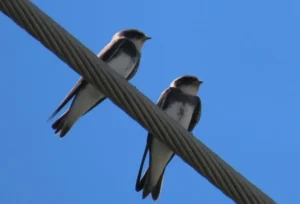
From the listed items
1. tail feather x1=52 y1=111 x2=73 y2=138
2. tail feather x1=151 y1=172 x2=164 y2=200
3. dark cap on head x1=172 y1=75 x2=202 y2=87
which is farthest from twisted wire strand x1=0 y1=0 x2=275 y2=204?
dark cap on head x1=172 y1=75 x2=202 y2=87

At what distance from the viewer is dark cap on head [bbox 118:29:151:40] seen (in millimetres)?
5465

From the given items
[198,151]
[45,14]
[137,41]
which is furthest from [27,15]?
[137,41]

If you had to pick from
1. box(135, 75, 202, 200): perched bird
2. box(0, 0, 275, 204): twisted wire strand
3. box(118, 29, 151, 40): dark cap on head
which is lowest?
box(0, 0, 275, 204): twisted wire strand

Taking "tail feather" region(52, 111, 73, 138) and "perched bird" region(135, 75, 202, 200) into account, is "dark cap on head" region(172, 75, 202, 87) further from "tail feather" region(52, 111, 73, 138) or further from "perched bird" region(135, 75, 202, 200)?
"tail feather" region(52, 111, 73, 138)

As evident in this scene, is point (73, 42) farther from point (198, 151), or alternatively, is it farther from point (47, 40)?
point (198, 151)

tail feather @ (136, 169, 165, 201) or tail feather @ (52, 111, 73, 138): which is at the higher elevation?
tail feather @ (52, 111, 73, 138)

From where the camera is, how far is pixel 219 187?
2779 millimetres

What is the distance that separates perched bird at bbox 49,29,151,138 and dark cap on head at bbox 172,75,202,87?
0.90ft

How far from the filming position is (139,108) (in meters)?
2.77

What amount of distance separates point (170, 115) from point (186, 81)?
13.6 inches

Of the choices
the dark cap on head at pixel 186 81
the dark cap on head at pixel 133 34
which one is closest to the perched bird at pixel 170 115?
the dark cap on head at pixel 186 81

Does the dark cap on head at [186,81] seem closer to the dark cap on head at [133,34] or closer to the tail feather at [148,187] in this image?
the dark cap on head at [133,34]

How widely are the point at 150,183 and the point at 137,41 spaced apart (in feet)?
4.60

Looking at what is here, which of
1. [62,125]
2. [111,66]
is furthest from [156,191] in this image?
[111,66]
